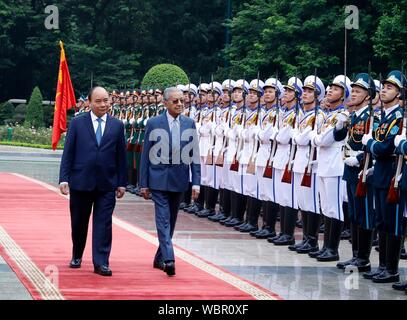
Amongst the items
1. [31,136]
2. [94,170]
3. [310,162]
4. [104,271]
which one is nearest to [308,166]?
[310,162]

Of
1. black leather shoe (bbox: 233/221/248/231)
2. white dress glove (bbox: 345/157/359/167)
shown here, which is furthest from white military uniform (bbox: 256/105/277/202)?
white dress glove (bbox: 345/157/359/167)

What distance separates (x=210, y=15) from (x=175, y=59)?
2741 mm

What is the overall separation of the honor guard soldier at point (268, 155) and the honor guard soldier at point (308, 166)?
3.24ft

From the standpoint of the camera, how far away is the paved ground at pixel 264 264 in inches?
424

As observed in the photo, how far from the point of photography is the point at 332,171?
13367 mm

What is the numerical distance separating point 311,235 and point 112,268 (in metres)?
3.04

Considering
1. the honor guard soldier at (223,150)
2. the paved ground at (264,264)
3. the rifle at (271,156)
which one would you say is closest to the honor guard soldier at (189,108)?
the paved ground at (264,264)

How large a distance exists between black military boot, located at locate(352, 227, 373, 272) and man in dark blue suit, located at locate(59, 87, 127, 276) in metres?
2.55

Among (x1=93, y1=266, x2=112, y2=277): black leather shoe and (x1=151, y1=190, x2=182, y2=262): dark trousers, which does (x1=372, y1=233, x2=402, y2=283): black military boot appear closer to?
(x1=151, y1=190, x2=182, y2=262): dark trousers

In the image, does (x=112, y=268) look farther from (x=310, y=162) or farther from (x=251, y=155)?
(x=251, y=155)

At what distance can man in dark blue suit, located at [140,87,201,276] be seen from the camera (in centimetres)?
1180

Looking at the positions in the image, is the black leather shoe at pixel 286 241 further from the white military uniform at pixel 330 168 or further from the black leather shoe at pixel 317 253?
the white military uniform at pixel 330 168

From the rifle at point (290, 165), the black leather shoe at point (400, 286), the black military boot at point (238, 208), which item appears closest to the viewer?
the black leather shoe at point (400, 286)

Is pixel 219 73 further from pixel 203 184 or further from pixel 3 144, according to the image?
pixel 203 184
